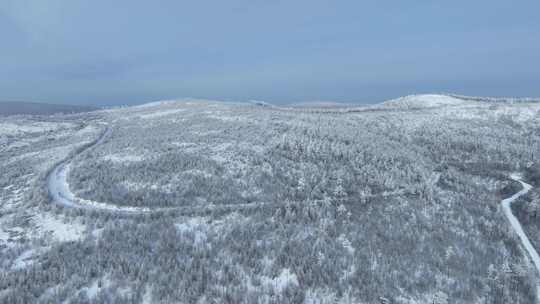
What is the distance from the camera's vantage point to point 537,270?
20109mm

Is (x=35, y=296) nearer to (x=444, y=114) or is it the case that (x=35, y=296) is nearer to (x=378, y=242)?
(x=378, y=242)

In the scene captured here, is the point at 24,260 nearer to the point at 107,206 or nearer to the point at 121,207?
the point at 107,206

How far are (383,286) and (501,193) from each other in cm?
2102

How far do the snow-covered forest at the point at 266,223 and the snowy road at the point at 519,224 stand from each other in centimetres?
45

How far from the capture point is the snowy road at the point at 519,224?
21.7m

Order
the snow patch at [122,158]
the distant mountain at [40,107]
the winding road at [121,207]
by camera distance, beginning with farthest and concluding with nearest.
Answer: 1. the distant mountain at [40,107]
2. the snow patch at [122,158]
3. the winding road at [121,207]

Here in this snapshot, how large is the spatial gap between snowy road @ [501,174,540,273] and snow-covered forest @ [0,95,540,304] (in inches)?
17.6

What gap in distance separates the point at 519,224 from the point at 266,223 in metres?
19.6

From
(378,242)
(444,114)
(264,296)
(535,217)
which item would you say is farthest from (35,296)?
(444,114)

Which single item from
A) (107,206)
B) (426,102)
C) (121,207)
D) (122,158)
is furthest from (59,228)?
(426,102)

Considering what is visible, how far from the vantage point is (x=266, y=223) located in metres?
21.9

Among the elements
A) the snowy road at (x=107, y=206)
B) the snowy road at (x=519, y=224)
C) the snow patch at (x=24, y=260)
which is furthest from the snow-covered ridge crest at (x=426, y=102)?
the snow patch at (x=24, y=260)

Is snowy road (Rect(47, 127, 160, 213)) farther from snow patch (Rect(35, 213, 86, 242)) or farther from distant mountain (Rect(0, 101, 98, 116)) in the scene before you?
distant mountain (Rect(0, 101, 98, 116))

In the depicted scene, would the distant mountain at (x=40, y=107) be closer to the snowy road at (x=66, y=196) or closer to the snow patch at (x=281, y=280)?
the snowy road at (x=66, y=196)
